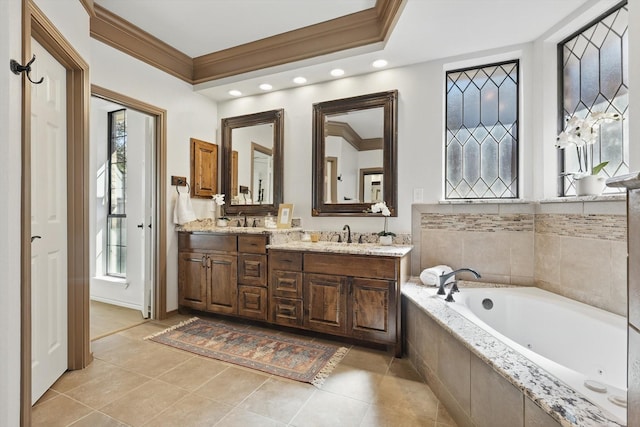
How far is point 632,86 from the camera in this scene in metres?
1.17

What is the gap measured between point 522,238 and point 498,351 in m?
1.54

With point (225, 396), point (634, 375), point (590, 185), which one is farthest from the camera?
point (590, 185)

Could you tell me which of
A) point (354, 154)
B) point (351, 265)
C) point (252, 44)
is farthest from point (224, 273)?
point (252, 44)

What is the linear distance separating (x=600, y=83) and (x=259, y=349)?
10.4 feet

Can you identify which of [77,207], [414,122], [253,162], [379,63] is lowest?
[77,207]

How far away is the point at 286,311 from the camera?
2.63 meters

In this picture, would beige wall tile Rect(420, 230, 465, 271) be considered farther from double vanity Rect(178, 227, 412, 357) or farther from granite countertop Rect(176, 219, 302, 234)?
granite countertop Rect(176, 219, 302, 234)

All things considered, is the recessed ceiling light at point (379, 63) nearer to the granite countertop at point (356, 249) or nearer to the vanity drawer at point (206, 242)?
the granite countertop at point (356, 249)

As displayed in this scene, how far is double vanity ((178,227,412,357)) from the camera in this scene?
2301 millimetres

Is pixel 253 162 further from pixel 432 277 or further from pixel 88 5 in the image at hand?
pixel 432 277

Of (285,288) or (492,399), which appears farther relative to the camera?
(285,288)

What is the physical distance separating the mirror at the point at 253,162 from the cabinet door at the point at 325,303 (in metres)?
1.16

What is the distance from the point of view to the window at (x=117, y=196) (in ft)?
12.3

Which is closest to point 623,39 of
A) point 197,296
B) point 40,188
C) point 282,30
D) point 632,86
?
point 632,86
